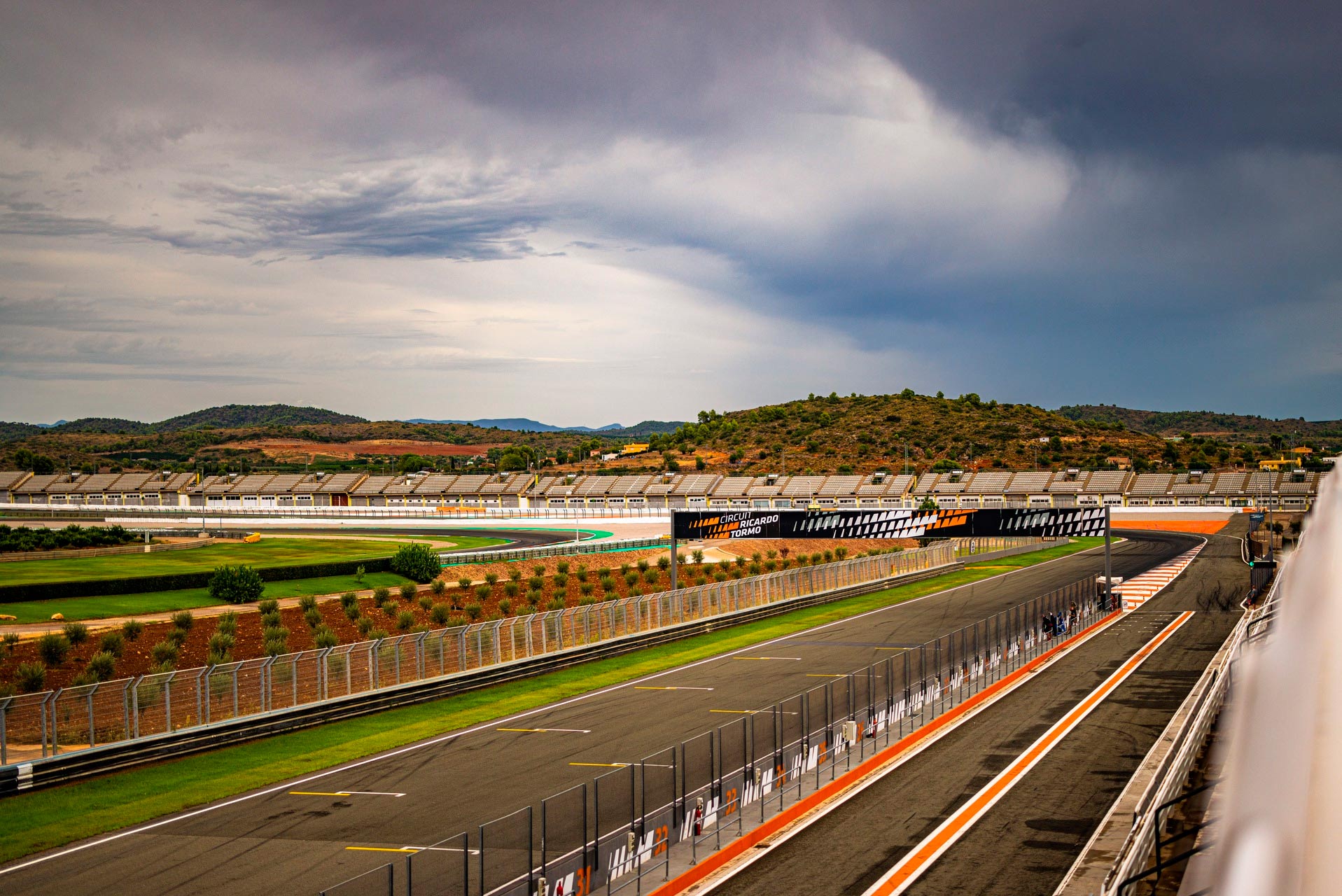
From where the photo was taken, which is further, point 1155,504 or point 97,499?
point 97,499

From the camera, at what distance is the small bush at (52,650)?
29203mm

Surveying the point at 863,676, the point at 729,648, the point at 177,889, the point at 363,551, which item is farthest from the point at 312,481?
the point at 177,889

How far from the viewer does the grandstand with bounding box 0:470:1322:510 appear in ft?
349

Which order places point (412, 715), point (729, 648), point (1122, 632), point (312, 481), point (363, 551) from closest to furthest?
point (412, 715) → point (729, 648) → point (1122, 632) → point (363, 551) → point (312, 481)

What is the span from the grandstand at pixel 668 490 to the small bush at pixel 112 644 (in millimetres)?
71398

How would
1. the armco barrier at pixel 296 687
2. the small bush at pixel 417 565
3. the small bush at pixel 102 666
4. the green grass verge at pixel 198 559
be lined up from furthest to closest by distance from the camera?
the small bush at pixel 417 565 < the green grass verge at pixel 198 559 < the small bush at pixel 102 666 < the armco barrier at pixel 296 687

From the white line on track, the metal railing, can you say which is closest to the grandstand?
the metal railing

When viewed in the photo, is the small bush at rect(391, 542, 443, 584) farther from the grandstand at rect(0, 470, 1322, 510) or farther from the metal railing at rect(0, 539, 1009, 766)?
the grandstand at rect(0, 470, 1322, 510)

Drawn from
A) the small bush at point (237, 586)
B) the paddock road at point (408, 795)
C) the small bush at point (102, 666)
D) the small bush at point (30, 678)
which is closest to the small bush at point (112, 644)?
the small bush at point (102, 666)

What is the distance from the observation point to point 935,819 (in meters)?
18.0

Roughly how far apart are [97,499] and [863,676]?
379 feet

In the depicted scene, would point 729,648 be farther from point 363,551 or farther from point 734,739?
point 363,551

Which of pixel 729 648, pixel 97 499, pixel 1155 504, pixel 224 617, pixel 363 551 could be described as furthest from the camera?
pixel 97 499

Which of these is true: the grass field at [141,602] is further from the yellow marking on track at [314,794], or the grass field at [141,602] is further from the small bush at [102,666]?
the yellow marking on track at [314,794]
